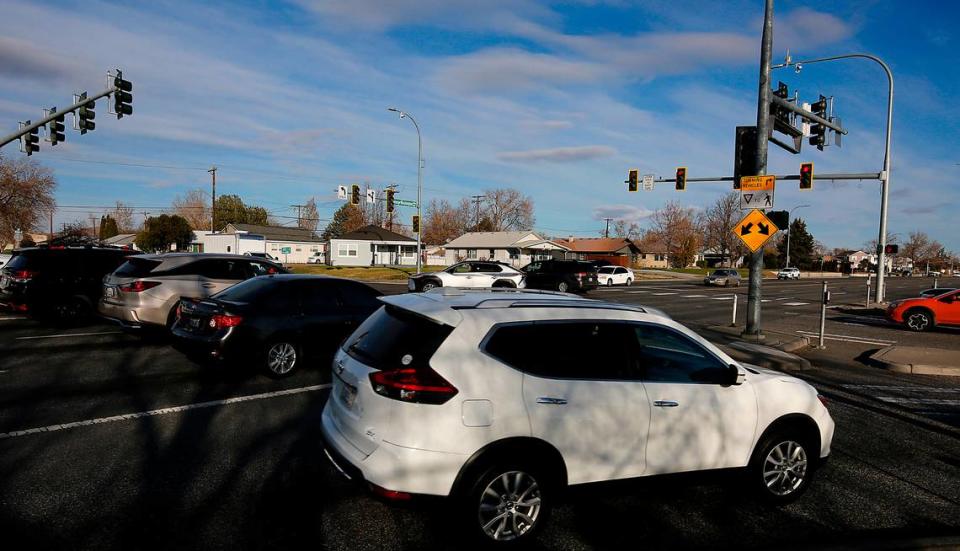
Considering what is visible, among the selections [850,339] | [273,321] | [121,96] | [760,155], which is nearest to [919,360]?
[850,339]

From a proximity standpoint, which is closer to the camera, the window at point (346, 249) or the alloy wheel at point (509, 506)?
the alloy wheel at point (509, 506)

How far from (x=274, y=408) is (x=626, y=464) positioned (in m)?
4.28

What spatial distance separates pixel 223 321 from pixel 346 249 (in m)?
62.6

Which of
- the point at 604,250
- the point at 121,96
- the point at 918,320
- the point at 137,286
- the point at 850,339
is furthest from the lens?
the point at 604,250

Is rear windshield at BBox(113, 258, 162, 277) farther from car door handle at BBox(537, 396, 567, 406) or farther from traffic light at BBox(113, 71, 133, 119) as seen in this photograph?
traffic light at BBox(113, 71, 133, 119)

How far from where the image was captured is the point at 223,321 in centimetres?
723

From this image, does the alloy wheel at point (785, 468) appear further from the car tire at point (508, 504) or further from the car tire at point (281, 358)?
the car tire at point (281, 358)

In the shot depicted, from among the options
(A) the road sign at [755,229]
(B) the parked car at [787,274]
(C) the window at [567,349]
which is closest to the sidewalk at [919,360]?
(A) the road sign at [755,229]

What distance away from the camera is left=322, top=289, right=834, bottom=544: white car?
3332 millimetres

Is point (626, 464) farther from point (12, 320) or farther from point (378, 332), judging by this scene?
point (12, 320)

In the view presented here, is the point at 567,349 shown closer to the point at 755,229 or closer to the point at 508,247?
the point at 755,229

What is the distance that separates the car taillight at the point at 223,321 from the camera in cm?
722

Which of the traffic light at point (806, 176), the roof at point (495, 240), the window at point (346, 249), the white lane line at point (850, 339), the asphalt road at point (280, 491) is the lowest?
the white lane line at point (850, 339)

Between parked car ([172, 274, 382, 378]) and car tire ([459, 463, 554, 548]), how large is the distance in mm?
4951
